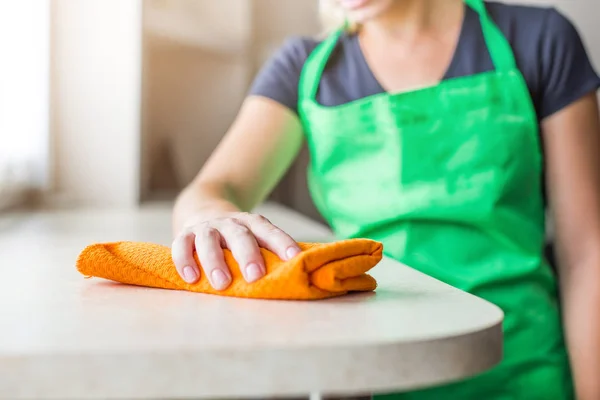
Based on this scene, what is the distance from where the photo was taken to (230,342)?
33 cm

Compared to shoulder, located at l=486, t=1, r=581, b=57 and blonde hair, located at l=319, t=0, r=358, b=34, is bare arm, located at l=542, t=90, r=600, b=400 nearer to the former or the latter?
shoulder, located at l=486, t=1, r=581, b=57

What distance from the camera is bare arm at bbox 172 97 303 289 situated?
454 mm

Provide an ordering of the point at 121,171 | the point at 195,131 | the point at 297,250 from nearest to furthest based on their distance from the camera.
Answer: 1. the point at 297,250
2. the point at 121,171
3. the point at 195,131

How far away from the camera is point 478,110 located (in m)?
0.80

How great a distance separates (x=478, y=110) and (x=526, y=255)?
159mm

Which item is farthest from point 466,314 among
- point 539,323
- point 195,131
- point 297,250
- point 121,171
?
point 195,131

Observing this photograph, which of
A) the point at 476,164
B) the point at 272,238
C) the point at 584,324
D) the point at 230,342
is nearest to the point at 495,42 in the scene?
the point at 476,164

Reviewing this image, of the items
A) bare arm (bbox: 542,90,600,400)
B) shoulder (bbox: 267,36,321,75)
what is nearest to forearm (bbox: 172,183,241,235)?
shoulder (bbox: 267,36,321,75)

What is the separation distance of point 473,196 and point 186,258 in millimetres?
406

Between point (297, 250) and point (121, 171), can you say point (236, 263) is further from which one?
point (121, 171)

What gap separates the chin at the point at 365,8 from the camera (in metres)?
0.82

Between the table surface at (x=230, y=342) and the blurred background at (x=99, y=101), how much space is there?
26.8 inches

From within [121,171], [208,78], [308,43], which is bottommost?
[121,171]

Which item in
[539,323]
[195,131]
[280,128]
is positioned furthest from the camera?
[195,131]
